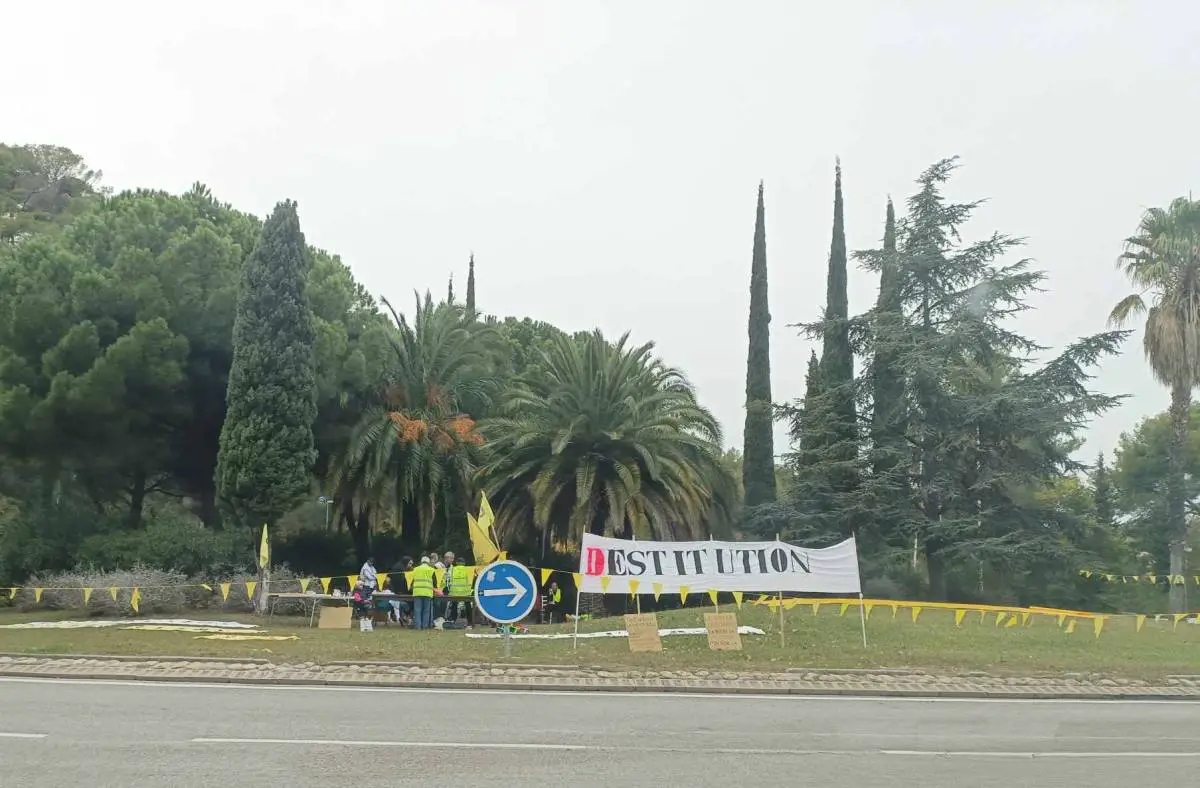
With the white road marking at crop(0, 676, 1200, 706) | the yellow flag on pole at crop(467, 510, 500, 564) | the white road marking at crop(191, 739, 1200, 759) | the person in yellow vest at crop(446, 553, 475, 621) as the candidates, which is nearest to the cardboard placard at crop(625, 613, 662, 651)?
the white road marking at crop(0, 676, 1200, 706)

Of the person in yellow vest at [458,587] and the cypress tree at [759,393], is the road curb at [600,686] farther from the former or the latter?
the cypress tree at [759,393]

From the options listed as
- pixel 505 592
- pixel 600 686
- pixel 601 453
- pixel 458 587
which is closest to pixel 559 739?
pixel 600 686

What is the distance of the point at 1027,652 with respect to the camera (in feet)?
56.5

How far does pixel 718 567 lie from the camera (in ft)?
57.1

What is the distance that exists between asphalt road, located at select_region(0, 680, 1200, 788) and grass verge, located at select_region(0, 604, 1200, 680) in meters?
2.58

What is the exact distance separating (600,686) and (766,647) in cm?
477

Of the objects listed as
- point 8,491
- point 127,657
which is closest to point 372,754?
point 127,657

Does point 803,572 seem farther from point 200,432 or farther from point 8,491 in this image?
point 8,491

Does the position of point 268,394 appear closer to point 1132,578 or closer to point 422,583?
point 422,583

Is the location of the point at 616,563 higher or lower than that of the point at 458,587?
higher

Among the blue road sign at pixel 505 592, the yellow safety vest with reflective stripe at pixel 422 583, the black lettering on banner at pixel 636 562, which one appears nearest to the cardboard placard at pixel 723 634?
the black lettering on banner at pixel 636 562

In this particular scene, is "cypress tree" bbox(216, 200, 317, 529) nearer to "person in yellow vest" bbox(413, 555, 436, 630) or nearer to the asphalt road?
"person in yellow vest" bbox(413, 555, 436, 630)

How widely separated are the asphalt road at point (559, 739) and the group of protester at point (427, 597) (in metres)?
7.70

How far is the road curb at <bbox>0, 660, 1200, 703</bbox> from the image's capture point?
13183 millimetres
